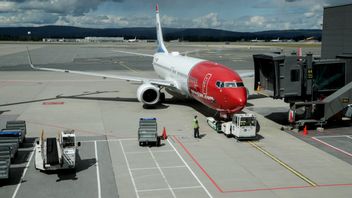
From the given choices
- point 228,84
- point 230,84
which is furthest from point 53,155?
point 230,84

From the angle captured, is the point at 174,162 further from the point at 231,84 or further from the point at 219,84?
the point at 231,84

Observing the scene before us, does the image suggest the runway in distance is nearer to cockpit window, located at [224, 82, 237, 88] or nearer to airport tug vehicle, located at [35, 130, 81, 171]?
cockpit window, located at [224, 82, 237, 88]

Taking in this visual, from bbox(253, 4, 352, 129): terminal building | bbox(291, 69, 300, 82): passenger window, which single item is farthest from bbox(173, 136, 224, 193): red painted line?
bbox(291, 69, 300, 82): passenger window

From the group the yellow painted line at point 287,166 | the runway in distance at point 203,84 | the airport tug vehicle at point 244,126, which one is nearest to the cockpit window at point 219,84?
the runway in distance at point 203,84

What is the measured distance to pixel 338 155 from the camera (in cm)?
2455

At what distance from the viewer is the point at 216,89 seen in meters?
30.0

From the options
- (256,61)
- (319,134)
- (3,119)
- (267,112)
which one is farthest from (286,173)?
(3,119)

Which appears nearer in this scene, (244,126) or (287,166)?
(287,166)

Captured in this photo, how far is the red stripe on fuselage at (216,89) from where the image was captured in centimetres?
2894

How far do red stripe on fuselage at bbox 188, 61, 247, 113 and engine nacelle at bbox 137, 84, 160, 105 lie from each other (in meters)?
4.18

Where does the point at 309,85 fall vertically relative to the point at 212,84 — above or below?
below

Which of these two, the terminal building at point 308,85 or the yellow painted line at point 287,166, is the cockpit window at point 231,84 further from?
the yellow painted line at point 287,166

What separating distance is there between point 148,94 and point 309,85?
14324 mm

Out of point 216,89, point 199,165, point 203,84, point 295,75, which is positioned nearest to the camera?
point 199,165
